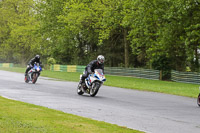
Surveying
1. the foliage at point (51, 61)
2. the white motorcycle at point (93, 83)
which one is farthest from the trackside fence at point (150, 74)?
the white motorcycle at point (93, 83)

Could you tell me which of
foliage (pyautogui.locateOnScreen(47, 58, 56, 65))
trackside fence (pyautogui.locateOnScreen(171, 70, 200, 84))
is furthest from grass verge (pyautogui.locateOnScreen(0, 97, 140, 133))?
foliage (pyautogui.locateOnScreen(47, 58, 56, 65))

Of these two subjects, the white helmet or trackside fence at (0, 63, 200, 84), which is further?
trackside fence at (0, 63, 200, 84)

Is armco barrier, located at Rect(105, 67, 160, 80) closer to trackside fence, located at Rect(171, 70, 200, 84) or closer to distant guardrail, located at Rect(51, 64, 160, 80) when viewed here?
distant guardrail, located at Rect(51, 64, 160, 80)

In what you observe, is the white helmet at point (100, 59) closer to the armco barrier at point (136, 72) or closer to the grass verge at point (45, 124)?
the grass verge at point (45, 124)

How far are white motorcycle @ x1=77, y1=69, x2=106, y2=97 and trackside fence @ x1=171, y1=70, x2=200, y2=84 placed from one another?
785 inches

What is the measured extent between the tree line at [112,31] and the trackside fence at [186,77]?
61.0 inches

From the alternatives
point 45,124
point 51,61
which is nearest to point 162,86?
point 45,124

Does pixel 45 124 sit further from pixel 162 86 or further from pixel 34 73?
pixel 162 86

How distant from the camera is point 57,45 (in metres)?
60.5

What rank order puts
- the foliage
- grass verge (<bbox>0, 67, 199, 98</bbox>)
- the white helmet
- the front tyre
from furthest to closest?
the foliage < grass verge (<bbox>0, 67, 199, 98</bbox>) < the front tyre < the white helmet

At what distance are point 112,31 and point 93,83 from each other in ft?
109

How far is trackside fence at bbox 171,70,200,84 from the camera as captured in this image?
35.7 m

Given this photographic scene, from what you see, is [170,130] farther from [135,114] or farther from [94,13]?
[94,13]

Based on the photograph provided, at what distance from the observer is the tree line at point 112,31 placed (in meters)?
34.9
